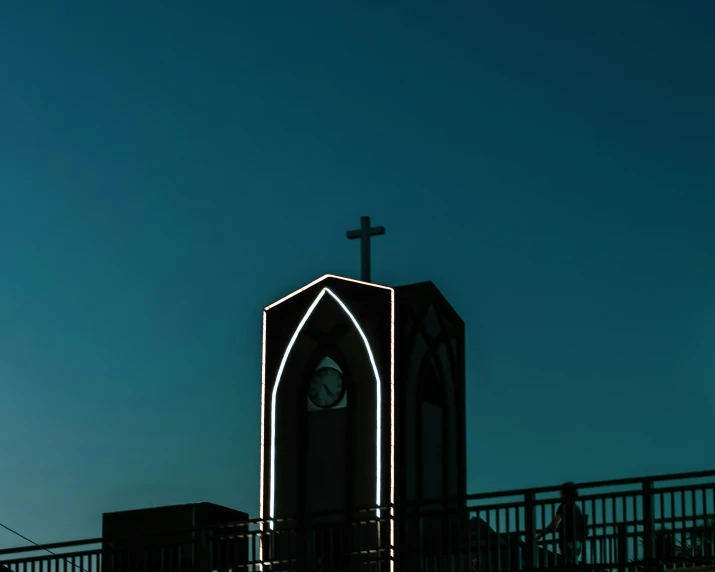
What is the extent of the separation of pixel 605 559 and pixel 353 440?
6871 millimetres

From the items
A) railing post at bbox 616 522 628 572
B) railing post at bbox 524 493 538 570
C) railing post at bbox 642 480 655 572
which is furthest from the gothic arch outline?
railing post at bbox 642 480 655 572

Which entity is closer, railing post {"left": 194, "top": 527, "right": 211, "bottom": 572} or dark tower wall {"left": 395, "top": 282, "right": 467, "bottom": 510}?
railing post {"left": 194, "top": 527, "right": 211, "bottom": 572}

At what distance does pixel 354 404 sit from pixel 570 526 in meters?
7.17

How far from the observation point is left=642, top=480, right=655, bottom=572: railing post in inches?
768

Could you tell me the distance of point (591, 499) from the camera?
20344 millimetres

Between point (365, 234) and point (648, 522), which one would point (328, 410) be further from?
point (648, 522)

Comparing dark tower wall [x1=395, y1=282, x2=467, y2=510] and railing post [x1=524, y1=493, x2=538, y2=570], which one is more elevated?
dark tower wall [x1=395, y1=282, x2=467, y2=510]

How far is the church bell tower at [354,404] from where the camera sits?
86.7 ft

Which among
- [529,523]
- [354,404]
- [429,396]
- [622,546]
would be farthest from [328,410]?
[622,546]

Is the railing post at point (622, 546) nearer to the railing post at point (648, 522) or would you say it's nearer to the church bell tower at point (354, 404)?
the railing post at point (648, 522)

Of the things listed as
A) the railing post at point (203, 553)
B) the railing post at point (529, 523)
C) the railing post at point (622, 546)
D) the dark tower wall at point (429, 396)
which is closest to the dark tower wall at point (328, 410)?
the dark tower wall at point (429, 396)

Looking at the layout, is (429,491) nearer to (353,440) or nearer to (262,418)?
(353,440)

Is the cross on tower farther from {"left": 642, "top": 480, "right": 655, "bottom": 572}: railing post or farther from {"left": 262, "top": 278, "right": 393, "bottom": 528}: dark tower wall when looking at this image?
{"left": 642, "top": 480, "right": 655, "bottom": 572}: railing post

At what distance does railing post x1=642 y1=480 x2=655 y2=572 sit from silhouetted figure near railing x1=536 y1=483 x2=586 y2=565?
92 cm
